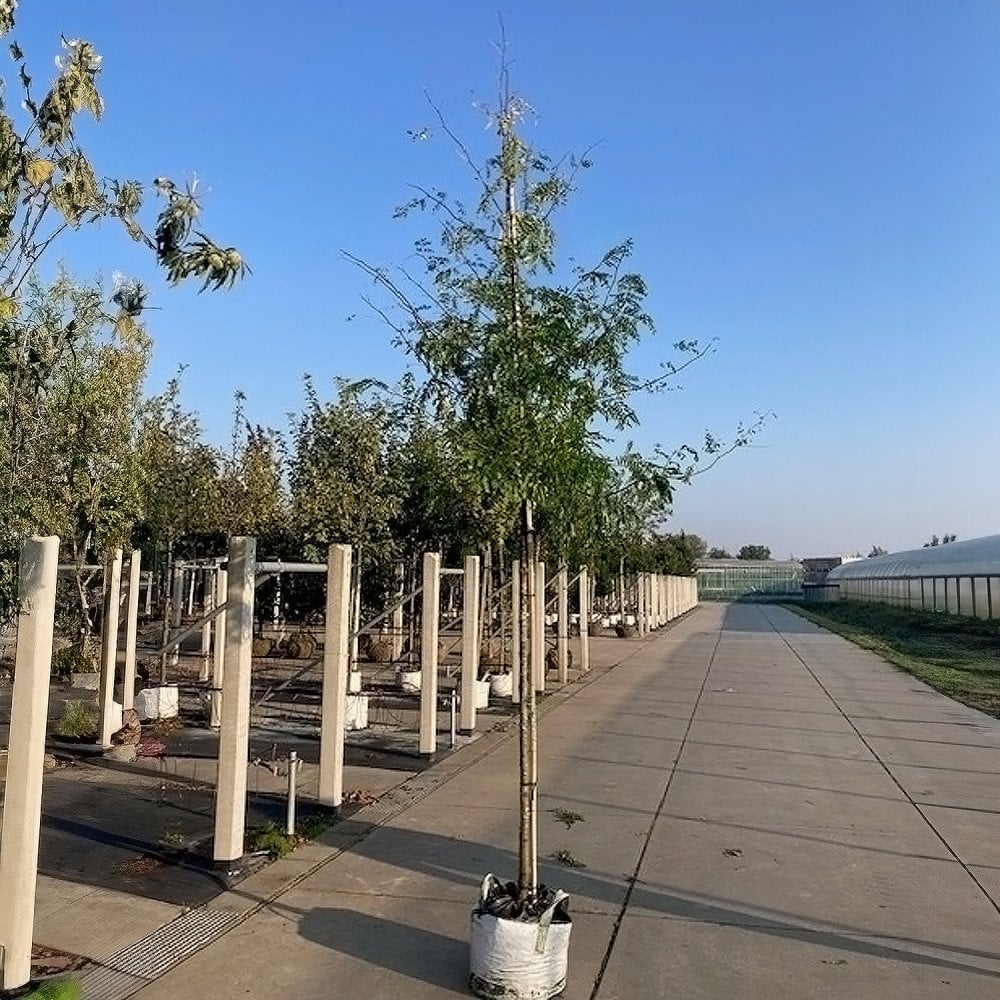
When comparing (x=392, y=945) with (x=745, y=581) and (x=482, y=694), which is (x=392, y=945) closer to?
(x=482, y=694)

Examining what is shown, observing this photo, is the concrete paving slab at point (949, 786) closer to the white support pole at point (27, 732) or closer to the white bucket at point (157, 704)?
the white support pole at point (27, 732)

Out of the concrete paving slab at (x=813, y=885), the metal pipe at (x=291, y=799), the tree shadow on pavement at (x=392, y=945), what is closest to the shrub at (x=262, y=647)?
the metal pipe at (x=291, y=799)

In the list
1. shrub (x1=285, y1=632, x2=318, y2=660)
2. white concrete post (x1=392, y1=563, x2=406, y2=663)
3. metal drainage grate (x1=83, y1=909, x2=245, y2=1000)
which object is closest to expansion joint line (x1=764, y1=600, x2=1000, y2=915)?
metal drainage grate (x1=83, y1=909, x2=245, y2=1000)

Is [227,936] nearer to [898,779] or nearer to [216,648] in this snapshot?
[898,779]

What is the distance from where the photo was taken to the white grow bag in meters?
3.90

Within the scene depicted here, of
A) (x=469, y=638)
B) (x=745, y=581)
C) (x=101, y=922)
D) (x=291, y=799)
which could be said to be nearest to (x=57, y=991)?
(x=101, y=922)

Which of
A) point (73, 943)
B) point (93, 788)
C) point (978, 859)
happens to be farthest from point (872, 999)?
point (93, 788)

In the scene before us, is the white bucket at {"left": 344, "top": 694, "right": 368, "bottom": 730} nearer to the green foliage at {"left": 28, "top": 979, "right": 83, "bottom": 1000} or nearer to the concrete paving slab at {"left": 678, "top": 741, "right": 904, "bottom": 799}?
the concrete paving slab at {"left": 678, "top": 741, "right": 904, "bottom": 799}

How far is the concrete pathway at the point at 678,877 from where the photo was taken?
4.27 m

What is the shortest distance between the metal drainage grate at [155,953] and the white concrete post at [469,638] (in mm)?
5812

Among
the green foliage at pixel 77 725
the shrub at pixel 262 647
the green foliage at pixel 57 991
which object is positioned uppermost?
the shrub at pixel 262 647

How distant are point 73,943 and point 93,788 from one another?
377 cm

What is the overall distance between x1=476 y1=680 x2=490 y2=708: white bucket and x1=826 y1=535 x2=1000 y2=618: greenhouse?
27704mm

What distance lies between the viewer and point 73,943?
460 cm
